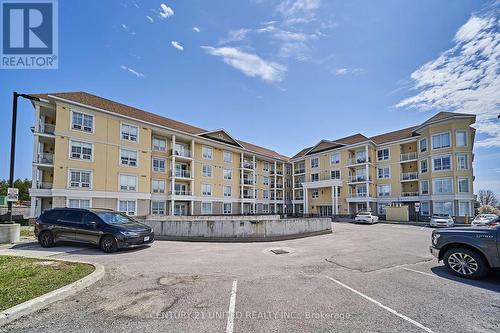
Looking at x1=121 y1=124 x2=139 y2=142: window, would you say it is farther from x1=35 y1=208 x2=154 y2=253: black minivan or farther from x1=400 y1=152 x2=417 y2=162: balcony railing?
x1=400 y1=152 x2=417 y2=162: balcony railing

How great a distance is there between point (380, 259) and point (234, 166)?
3290cm

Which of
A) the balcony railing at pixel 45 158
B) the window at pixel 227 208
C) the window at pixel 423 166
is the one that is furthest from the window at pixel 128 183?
the window at pixel 423 166

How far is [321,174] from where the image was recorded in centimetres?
4606

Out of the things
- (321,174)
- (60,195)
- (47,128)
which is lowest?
(60,195)

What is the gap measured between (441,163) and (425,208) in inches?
258

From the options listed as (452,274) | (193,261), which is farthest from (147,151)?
(452,274)

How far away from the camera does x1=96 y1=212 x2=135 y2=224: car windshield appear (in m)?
10.6

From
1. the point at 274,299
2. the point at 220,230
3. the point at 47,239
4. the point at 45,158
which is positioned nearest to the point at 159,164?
the point at 45,158

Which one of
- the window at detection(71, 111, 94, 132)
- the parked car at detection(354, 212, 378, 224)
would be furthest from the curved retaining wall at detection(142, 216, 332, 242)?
the parked car at detection(354, 212, 378, 224)

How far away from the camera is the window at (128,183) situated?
87.2ft

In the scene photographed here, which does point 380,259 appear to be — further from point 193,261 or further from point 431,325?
point 193,261

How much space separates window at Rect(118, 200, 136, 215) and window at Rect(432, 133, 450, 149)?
130 ft

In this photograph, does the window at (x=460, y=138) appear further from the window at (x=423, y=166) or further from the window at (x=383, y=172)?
the window at (x=383, y=172)

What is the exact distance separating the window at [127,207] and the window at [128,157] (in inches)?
168
